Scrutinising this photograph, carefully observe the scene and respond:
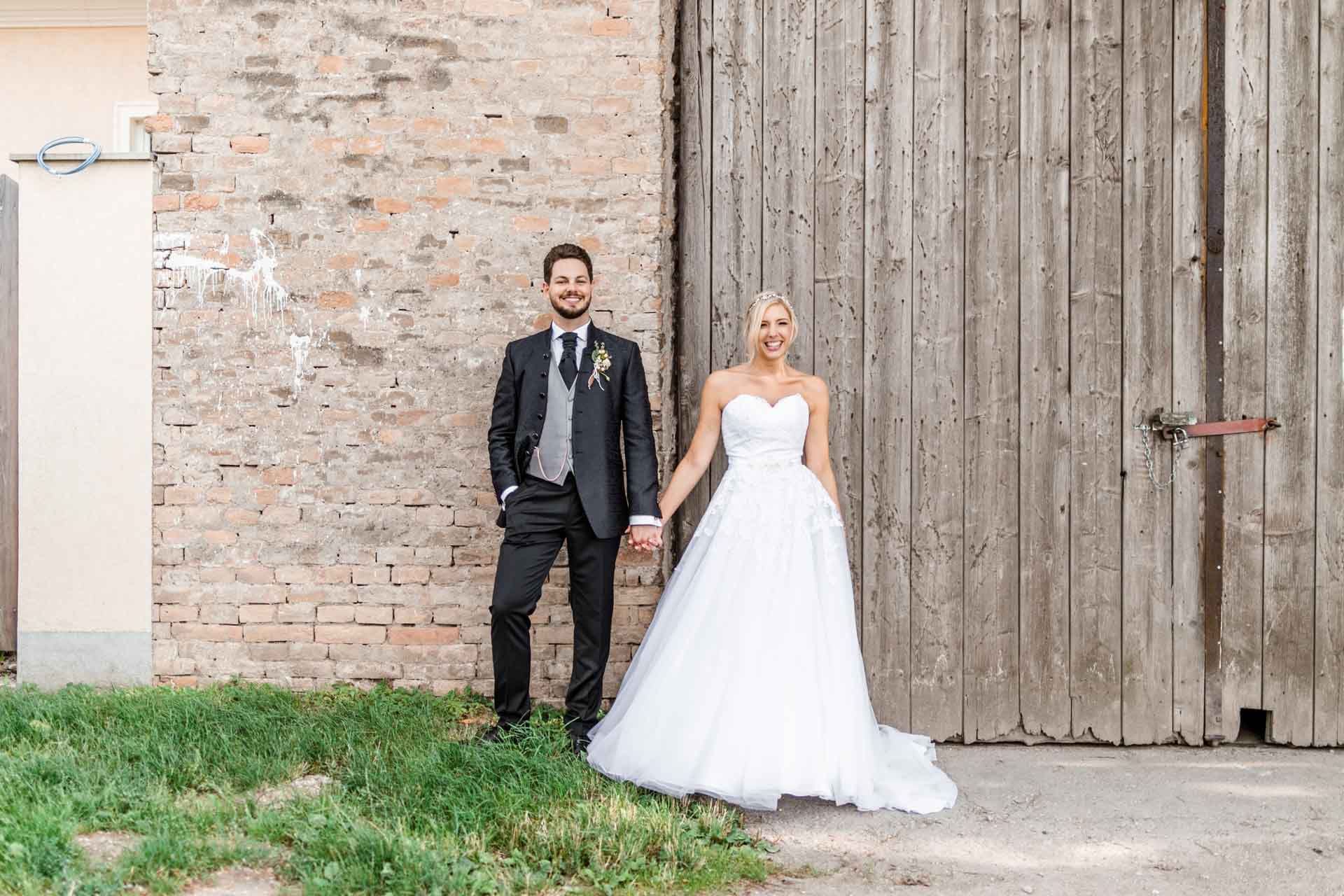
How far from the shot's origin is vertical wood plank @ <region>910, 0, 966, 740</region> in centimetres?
424

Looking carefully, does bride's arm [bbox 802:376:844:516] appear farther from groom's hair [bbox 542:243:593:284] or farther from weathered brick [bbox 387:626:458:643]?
weathered brick [bbox 387:626:458:643]

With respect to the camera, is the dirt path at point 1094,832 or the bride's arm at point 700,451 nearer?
the dirt path at point 1094,832

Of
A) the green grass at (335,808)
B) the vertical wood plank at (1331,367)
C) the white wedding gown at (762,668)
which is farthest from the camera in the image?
the vertical wood plank at (1331,367)

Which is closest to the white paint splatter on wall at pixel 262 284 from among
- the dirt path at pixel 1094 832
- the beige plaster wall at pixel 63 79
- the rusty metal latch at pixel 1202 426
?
the dirt path at pixel 1094 832

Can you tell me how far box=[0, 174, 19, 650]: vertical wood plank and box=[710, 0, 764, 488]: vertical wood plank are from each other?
3330 mm

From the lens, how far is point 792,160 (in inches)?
169

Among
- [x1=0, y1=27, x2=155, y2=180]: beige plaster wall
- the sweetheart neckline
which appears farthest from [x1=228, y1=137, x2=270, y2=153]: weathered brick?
[x1=0, y1=27, x2=155, y2=180]: beige plaster wall

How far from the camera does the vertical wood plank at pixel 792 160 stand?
4.28 metres

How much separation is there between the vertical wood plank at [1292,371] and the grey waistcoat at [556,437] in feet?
9.27

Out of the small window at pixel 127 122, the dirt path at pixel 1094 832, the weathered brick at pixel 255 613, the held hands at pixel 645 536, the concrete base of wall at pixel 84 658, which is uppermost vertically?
the small window at pixel 127 122

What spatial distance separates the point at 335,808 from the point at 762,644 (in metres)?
1.44

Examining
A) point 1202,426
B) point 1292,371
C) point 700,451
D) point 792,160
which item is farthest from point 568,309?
point 1292,371

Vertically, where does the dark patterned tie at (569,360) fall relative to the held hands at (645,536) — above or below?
above

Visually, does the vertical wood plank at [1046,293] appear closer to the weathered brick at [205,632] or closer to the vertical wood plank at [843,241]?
the vertical wood plank at [843,241]
